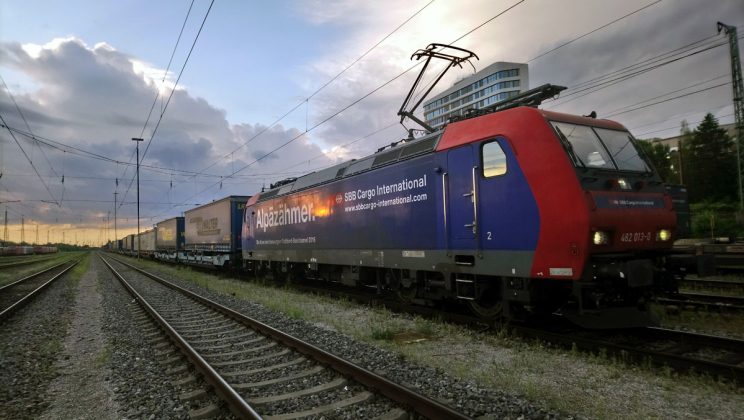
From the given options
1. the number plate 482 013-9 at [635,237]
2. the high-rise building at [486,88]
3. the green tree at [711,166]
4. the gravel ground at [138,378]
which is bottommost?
the gravel ground at [138,378]

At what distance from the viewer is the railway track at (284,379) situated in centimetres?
457

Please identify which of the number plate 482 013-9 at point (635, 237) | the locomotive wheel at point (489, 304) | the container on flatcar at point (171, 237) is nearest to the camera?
the number plate 482 013-9 at point (635, 237)

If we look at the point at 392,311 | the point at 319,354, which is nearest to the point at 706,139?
the point at 392,311

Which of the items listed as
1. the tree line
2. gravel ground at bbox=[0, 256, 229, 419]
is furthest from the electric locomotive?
the tree line

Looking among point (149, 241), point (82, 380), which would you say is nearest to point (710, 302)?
point (82, 380)

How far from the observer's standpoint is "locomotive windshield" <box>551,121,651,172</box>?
22.6ft

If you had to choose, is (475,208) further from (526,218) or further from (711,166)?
(711,166)

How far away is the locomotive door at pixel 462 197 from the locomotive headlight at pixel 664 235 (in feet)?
8.85

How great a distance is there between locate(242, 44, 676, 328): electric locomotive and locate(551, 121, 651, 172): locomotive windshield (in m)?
0.02

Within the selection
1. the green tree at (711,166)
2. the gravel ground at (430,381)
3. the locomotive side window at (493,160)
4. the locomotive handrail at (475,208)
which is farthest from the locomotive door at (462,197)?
the green tree at (711,166)

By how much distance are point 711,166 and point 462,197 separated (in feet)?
220

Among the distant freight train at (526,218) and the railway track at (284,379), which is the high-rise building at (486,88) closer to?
the distant freight train at (526,218)

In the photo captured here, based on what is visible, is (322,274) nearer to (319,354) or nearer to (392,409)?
(319,354)

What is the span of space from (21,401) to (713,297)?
41.1ft
